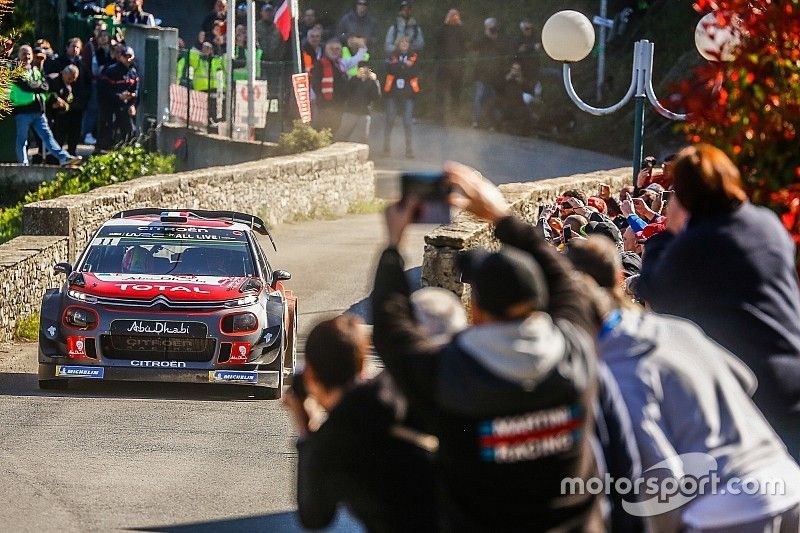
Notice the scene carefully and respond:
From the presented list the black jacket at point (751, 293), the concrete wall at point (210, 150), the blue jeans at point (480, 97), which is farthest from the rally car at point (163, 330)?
the blue jeans at point (480, 97)

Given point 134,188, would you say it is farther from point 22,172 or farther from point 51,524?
point 51,524

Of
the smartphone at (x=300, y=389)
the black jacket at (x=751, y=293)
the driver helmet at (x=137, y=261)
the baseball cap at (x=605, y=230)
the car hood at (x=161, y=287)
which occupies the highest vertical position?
the black jacket at (x=751, y=293)

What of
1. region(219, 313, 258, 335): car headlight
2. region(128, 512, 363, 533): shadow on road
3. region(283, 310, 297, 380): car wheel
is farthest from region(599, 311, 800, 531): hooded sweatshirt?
region(283, 310, 297, 380): car wheel

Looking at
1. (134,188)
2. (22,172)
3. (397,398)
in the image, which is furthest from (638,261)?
(22,172)

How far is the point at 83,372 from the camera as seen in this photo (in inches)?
523

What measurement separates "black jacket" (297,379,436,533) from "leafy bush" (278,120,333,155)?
2385 centimetres

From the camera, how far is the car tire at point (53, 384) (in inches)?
535

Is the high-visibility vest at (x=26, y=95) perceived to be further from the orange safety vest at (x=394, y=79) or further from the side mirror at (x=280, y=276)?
the side mirror at (x=280, y=276)

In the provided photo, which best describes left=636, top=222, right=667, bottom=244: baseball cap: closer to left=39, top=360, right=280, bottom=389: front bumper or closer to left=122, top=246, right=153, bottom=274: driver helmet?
left=39, top=360, right=280, bottom=389: front bumper

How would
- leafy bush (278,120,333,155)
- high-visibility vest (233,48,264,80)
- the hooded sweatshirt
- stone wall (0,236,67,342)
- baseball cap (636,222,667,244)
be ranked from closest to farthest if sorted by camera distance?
the hooded sweatshirt < baseball cap (636,222,667,244) < stone wall (0,236,67,342) < leafy bush (278,120,333,155) < high-visibility vest (233,48,264,80)

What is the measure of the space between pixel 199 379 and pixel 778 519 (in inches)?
333

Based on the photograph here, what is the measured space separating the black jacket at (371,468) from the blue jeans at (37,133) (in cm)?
2251

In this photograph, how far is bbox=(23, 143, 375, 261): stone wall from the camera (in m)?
18.5

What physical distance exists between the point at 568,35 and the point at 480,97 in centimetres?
1592
